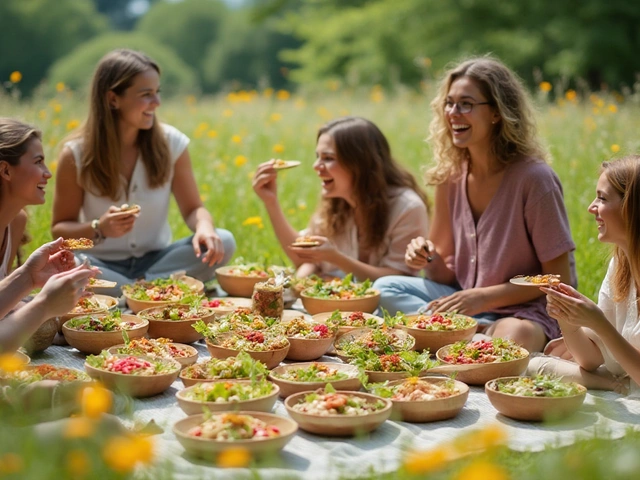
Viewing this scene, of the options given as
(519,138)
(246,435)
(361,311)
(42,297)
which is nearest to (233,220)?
(361,311)

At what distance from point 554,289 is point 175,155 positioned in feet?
10.6

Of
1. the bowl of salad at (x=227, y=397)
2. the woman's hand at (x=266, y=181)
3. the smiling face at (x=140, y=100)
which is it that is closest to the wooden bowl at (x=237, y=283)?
the woman's hand at (x=266, y=181)

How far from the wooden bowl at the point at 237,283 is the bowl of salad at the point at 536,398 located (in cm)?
230

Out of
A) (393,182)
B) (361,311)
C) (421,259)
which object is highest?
(393,182)

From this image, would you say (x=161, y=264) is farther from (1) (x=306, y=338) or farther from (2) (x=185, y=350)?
(1) (x=306, y=338)

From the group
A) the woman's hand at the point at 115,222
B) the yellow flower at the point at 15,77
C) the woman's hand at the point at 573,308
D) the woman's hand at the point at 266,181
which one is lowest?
the woman's hand at the point at 573,308

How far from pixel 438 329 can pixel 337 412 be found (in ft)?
4.36

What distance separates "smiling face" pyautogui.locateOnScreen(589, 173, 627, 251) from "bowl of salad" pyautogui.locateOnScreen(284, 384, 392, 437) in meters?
1.36

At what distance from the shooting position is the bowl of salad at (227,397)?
11.0 feet

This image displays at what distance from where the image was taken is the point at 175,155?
20.1 ft

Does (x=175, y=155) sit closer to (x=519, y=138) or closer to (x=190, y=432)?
(x=519, y=138)

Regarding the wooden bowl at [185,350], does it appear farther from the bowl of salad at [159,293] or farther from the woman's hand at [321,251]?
the woman's hand at [321,251]

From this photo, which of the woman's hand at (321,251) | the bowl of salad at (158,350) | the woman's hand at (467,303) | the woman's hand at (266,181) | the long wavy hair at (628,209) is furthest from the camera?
the woman's hand at (266,181)

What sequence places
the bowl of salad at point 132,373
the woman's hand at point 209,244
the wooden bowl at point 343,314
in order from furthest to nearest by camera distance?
1. the woman's hand at point 209,244
2. the wooden bowl at point 343,314
3. the bowl of salad at point 132,373
